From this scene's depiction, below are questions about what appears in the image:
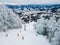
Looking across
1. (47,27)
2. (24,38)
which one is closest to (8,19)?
(24,38)

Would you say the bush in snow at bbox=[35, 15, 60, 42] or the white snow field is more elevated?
the bush in snow at bbox=[35, 15, 60, 42]

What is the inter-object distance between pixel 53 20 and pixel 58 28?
13 cm

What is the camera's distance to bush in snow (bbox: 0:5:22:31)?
229 centimetres

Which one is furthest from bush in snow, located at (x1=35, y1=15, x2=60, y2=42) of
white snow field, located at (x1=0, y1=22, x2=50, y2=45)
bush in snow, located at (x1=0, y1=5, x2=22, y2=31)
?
bush in snow, located at (x1=0, y1=5, x2=22, y2=31)

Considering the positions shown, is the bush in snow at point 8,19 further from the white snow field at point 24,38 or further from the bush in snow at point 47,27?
the bush in snow at point 47,27

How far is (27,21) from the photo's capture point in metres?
2.31

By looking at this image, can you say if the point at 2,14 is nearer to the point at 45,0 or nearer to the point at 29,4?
the point at 29,4

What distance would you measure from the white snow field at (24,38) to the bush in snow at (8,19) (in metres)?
0.07

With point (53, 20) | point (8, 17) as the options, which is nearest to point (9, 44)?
point (8, 17)

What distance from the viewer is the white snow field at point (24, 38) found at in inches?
87.9

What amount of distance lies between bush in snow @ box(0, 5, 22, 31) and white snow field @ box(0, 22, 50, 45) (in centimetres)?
7

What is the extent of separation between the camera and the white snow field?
87.9 inches

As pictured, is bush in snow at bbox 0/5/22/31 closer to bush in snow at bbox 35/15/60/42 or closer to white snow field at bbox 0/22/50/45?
white snow field at bbox 0/22/50/45

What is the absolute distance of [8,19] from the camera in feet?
7.68
